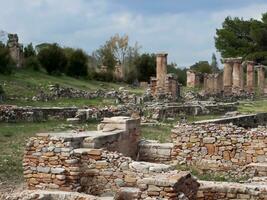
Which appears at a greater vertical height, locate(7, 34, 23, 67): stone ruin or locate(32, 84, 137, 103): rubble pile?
locate(7, 34, 23, 67): stone ruin

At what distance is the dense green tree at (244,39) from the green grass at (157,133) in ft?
152

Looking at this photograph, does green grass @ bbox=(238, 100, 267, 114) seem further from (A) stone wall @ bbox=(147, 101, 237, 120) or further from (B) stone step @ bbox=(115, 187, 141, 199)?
(B) stone step @ bbox=(115, 187, 141, 199)

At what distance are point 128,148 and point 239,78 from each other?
3720cm

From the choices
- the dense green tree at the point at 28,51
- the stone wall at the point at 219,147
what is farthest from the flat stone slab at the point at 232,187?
the dense green tree at the point at 28,51

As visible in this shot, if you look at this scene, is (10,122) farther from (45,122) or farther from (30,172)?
(30,172)

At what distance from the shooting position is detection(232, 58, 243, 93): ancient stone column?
4712 cm

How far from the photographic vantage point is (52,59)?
4572cm

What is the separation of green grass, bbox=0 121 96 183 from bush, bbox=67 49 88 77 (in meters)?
26.3

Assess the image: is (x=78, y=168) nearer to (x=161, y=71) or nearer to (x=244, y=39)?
(x=161, y=71)

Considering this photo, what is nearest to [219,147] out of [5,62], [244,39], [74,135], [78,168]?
[74,135]

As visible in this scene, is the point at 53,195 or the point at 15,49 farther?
the point at 15,49

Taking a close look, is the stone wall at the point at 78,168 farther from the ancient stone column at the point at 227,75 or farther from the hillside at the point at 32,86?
the ancient stone column at the point at 227,75

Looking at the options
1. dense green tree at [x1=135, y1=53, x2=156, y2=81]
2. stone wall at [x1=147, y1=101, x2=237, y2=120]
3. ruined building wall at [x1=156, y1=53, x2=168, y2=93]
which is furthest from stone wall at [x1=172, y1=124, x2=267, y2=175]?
dense green tree at [x1=135, y1=53, x2=156, y2=81]

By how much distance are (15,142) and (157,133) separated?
532 cm
